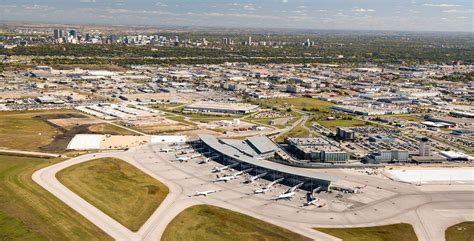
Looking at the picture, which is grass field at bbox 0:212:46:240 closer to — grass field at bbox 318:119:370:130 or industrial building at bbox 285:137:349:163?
industrial building at bbox 285:137:349:163

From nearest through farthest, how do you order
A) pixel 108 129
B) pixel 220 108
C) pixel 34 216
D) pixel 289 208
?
pixel 34 216 < pixel 289 208 < pixel 108 129 < pixel 220 108

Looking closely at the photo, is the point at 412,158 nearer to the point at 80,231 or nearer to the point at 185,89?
the point at 80,231

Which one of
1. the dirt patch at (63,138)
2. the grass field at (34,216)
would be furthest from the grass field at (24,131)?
the grass field at (34,216)

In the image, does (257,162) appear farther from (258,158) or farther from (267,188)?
(267,188)

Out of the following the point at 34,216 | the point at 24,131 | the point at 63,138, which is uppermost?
the point at 24,131

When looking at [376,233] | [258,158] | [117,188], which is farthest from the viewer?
[258,158]

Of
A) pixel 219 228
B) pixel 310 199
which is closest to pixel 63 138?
pixel 219 228

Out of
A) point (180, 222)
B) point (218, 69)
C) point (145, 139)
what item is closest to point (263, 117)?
point (145, 139)

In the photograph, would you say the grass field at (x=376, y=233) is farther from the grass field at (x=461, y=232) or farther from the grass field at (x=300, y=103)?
the grass field at (x=300, y=103)
